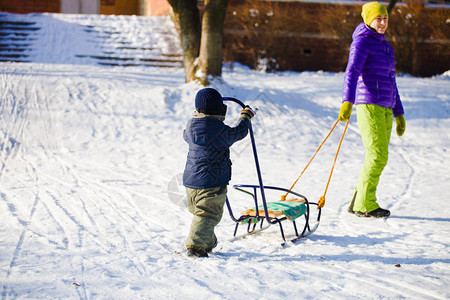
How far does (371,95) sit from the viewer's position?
16.1 ft

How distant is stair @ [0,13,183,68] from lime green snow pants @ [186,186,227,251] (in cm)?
1084

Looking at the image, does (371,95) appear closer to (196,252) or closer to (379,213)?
(379,213)

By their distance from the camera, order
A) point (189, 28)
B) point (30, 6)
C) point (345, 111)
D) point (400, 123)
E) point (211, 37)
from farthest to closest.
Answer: point (30, 6)
point (189, 28)
point (211, 37)
point (400, 123)
point (345, 111)

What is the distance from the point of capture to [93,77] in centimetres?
1071

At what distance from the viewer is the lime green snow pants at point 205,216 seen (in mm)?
3627

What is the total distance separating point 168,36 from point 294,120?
8.08 meters

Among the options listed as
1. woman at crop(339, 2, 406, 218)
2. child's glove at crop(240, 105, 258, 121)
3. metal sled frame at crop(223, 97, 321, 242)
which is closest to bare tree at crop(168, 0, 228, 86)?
woman at crop(339, 2, 406, 218)

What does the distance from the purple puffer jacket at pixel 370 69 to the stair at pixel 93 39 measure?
31.6 feet

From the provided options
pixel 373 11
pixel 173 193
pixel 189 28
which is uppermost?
pixel 373 11

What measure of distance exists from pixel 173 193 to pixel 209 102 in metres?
2.41

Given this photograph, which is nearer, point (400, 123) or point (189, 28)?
point (400, 123)

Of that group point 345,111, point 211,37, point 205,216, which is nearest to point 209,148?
point 205,216

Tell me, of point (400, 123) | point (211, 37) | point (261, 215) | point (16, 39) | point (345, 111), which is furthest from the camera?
point (16, 39)

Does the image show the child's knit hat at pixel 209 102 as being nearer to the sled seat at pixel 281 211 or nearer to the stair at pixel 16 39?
the sled seat at pixel 281 211
